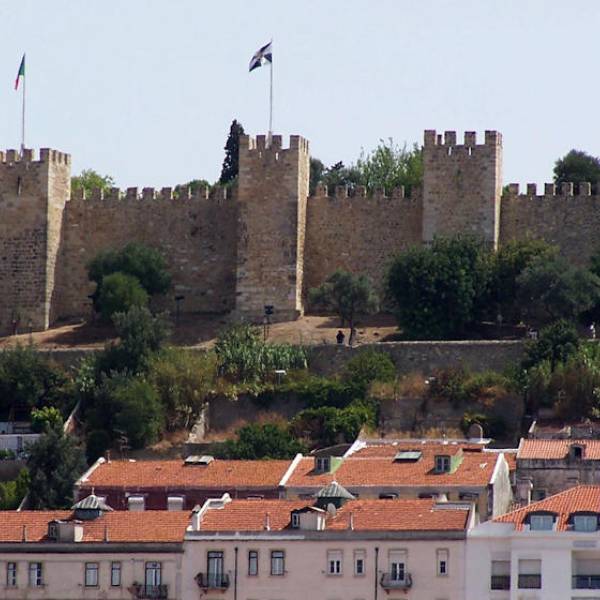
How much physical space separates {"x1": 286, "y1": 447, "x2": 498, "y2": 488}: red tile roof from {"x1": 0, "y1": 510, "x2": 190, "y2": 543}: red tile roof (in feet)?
19.1

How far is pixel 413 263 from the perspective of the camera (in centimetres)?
7956

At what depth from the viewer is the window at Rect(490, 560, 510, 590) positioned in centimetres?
5444

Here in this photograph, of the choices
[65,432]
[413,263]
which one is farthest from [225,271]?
[65,432]

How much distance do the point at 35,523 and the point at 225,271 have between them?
27.2 meters

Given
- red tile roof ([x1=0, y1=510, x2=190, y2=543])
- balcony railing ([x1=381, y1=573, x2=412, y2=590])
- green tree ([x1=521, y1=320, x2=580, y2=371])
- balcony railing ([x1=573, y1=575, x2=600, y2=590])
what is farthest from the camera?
green tree ([x1=521, y1=320, x2=580, y2=371])

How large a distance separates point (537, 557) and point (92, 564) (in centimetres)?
764

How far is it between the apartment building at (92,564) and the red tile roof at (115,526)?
0.02m

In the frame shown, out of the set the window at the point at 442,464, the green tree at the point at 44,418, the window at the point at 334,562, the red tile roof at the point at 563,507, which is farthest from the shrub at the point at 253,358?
the window at the point at 334,562

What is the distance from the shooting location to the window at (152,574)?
5625 centimetres

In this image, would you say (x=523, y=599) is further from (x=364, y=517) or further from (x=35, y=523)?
(x=35, y=523)

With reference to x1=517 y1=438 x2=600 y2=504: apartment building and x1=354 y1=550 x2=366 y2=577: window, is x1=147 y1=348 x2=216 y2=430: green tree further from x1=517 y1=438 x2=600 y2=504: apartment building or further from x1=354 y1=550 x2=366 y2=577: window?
x1=354 y1=550 x2=366 y2=577: window

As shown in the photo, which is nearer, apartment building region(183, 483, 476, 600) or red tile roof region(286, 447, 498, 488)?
apartment building region(183, 483, 476, 600)

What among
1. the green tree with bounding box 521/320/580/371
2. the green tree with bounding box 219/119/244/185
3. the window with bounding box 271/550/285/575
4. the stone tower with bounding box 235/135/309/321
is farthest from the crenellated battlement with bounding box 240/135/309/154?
the window with bounding box 271/550/285/575

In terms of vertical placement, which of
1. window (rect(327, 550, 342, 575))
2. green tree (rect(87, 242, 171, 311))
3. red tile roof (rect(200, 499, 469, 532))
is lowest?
window (rect(327, 550, 342, 575))
